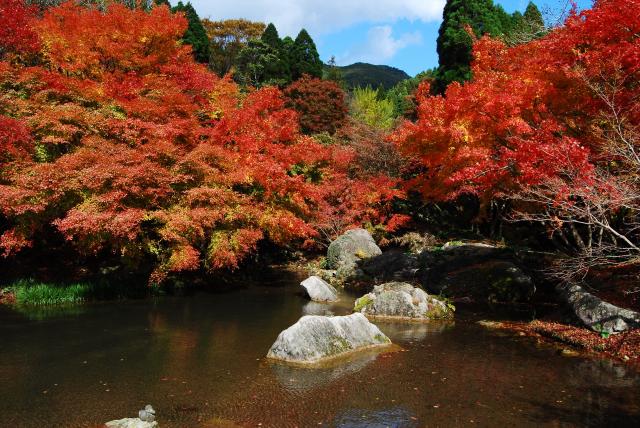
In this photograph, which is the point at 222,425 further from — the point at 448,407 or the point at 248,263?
the point at 248,263

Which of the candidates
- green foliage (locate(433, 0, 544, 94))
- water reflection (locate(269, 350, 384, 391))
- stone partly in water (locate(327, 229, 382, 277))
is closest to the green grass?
water reflection (locate(269, 350, 384, 391))

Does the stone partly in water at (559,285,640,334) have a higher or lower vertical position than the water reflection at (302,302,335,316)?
higher

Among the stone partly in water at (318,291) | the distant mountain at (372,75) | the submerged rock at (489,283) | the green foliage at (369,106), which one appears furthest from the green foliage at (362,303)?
the distant mountain at (372,75)

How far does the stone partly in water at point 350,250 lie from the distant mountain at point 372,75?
106399 millimetres

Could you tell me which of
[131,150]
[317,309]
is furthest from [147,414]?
[131,150]

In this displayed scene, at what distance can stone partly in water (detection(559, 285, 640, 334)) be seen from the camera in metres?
10.6

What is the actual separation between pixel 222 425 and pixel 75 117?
11.8 m

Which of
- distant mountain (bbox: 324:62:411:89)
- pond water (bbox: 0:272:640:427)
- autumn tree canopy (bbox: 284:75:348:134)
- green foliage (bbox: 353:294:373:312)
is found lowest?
pond water (bbox: 0:272:640:427)

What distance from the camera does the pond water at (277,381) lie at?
6977 mm

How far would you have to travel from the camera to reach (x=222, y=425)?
6.66m

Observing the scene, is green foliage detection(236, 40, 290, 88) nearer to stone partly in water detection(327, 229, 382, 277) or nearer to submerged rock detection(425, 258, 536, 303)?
stone partly in water detection(327, 229, 382, 277)

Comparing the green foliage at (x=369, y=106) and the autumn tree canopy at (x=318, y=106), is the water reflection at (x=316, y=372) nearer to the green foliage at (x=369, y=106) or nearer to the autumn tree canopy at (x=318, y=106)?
the autumn tree canopy at (x=318, y=106)

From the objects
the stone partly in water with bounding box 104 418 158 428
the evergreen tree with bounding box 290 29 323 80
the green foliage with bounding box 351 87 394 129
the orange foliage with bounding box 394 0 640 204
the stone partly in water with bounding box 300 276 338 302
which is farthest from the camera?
the green foliage with bounding box 351 87 394 129

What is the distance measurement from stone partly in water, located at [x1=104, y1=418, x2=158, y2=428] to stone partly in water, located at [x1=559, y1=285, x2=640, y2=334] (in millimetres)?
9619
